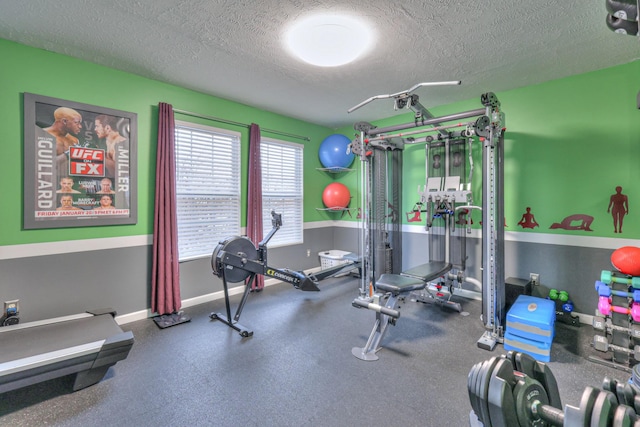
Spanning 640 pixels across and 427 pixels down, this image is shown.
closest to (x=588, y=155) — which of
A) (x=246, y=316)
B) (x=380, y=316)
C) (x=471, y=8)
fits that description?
(x=471, y=8)

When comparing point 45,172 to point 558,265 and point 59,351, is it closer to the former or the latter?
point 59,351

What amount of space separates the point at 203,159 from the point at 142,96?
92cm

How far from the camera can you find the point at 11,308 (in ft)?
8.09

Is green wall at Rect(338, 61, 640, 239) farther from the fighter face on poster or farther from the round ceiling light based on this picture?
the fighter face on poster

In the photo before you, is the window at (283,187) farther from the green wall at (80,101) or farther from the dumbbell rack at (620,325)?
the dumbbell rack at (620,325)

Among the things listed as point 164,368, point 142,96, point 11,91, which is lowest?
point 164,368

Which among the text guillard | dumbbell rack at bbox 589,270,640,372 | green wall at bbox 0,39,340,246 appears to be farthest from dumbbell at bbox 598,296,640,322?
the text guillard

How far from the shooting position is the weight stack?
2.42 metres

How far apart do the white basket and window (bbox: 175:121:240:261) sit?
1614 mm

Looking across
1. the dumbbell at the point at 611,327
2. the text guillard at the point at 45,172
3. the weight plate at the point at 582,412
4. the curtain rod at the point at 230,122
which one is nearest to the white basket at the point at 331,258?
the curtain rod at the point at 230,122

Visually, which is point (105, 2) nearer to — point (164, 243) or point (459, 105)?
point (164, 243)

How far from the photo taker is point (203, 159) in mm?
3738

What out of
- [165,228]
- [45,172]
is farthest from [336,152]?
[45,172]

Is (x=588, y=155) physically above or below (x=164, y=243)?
above
